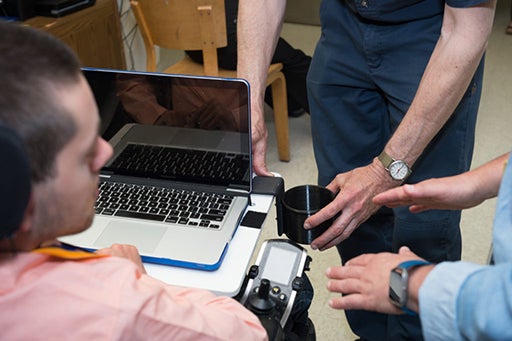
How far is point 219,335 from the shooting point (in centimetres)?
81

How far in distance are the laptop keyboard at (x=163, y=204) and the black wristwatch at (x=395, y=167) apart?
1.15 feet

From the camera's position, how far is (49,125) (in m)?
0.64

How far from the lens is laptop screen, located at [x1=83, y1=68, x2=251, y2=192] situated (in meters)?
1.11

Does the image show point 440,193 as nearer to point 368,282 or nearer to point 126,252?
point 368,282

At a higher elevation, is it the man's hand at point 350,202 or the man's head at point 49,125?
the man's head at point 49,125

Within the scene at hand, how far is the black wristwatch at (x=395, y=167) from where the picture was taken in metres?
1.27

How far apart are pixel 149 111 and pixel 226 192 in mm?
220

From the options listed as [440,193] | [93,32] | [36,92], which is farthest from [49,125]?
[93,32]

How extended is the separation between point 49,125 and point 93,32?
2.18 metres

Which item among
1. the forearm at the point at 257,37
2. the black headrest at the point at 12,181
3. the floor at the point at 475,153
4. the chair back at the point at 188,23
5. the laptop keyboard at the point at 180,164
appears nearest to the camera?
the black headrest at the point at 12,181

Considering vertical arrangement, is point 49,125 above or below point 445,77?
above

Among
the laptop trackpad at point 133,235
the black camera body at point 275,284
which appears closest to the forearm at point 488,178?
the black camera body at point 275,284

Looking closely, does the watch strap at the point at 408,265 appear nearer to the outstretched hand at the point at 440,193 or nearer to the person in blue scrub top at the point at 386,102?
the outstretched hand at the point at 440,193

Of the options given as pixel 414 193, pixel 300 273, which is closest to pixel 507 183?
pixel 414 193
